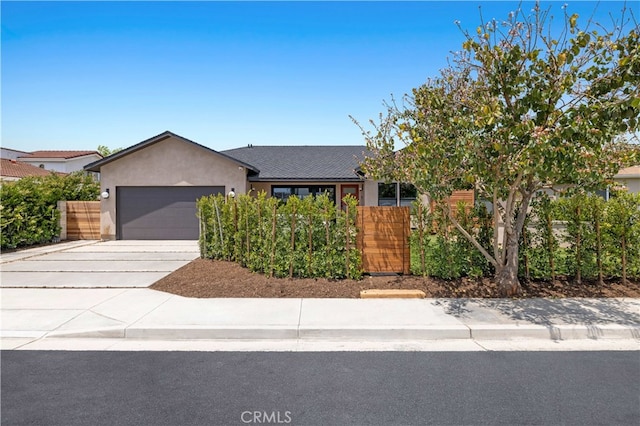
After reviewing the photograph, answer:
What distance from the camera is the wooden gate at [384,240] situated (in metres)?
8.40

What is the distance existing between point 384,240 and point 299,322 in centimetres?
348

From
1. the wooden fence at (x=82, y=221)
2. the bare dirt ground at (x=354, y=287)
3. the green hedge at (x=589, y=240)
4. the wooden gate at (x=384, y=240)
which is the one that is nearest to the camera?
the bare dirt ground at (x=354, y=287)

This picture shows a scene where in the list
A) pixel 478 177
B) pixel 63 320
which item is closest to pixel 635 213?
pixel 478 177

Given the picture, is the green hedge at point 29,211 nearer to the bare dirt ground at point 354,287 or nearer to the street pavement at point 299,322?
the street pavement at point 299,322

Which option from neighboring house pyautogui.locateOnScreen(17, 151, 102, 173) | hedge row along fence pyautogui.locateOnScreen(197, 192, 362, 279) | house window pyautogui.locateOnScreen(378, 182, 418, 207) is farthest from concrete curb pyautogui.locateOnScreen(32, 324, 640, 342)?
neighboring house pyautogui.locateOnScreen(17, 151, 102, 173)

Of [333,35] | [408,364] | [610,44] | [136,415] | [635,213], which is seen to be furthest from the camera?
[333,35]

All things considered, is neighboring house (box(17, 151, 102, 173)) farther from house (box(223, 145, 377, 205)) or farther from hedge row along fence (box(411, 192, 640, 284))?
hedge row along fence (box(411, 192, 640, 284))

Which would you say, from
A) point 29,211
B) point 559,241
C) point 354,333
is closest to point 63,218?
point 29,211

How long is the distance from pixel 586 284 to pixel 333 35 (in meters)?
9.13

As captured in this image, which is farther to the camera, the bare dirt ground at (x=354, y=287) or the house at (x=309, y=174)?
the house at (x=309, y=174)

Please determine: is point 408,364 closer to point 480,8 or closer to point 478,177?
point 478,177

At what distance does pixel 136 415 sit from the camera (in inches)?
130

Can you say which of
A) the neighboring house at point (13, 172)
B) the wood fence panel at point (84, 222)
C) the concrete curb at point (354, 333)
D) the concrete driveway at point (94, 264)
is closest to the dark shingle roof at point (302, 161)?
the concrete driveway at point (94, 264)

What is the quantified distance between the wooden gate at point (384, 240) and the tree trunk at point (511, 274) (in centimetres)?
198
